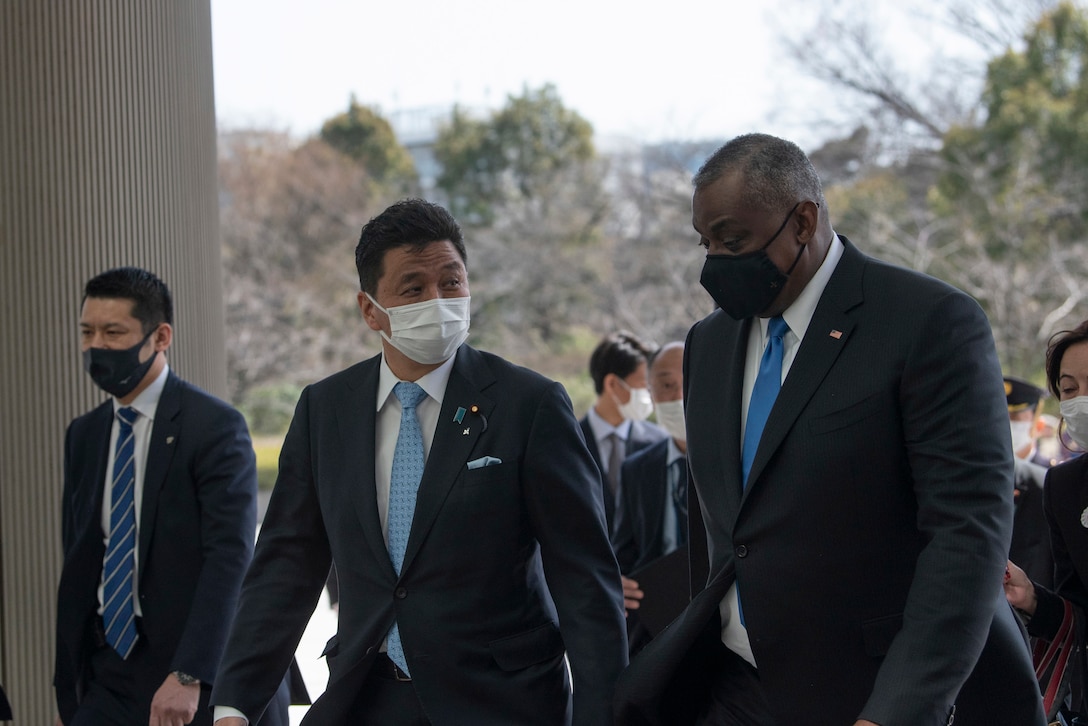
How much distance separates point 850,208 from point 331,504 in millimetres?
17497

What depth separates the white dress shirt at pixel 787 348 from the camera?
7.81ft

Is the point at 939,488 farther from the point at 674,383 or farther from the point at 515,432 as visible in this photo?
the point at 674,383

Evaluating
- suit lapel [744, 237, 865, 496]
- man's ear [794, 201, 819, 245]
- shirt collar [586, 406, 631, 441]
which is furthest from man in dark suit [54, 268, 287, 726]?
shirt collar [586, 406, 631, 441]

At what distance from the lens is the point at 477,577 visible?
266 cm

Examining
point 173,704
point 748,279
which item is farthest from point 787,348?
point 173,704

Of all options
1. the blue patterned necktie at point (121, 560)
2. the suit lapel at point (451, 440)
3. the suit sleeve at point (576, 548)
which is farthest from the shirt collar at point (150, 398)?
the suit sleeve at point (576, 548)

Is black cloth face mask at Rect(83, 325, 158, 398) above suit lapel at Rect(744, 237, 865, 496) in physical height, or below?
below

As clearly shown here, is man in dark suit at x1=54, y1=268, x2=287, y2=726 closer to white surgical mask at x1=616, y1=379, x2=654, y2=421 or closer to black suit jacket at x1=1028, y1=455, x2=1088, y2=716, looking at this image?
black suit jacket at x1=1028, y1=455, x2=1088, y2=716

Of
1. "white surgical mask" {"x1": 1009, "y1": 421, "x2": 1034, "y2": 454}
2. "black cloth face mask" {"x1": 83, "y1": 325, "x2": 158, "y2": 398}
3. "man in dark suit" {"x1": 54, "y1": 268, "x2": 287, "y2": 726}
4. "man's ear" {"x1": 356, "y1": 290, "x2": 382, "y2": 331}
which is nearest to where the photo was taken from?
"man's ear" {"x1": 356, "y1": 290, "x2": 382, "y2": 331}

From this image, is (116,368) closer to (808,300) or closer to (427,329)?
(427,329)

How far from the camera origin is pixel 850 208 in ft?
62.8

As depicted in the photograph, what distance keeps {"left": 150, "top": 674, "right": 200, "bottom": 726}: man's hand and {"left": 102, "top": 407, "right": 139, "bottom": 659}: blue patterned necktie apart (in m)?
0.24

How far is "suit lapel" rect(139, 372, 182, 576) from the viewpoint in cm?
367

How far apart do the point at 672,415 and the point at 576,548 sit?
252cm
